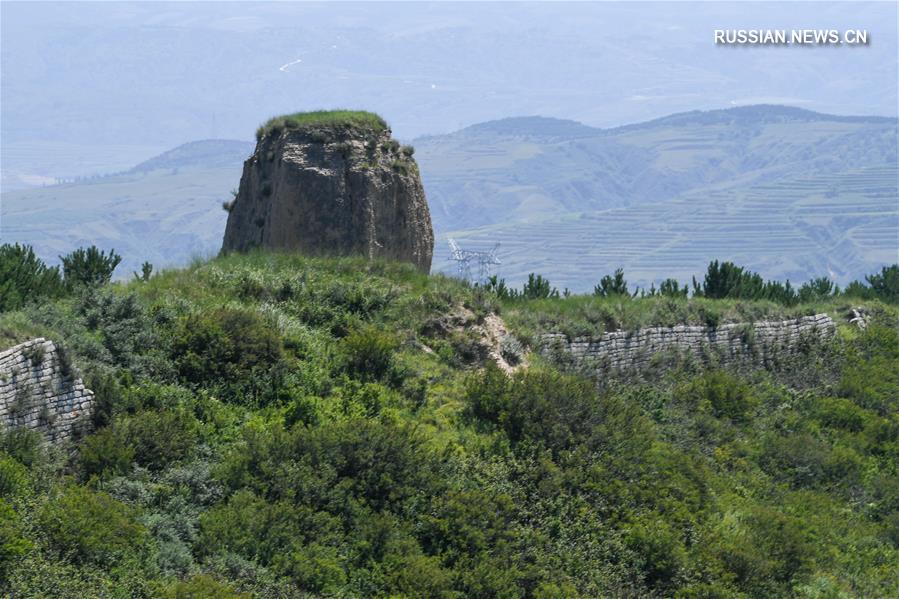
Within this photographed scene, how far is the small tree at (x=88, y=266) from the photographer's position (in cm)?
2755

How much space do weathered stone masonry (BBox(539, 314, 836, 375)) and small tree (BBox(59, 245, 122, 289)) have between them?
826 cm

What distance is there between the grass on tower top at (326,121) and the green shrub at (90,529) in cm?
1346

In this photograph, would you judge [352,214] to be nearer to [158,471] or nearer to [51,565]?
[158,471]

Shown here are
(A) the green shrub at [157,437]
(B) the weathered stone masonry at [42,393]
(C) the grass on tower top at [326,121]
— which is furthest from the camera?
(C) the grass on tower top at [326,121]

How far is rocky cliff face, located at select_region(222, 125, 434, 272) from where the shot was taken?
99.3ft

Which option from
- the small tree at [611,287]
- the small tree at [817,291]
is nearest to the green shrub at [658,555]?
the small tree at [611,287]

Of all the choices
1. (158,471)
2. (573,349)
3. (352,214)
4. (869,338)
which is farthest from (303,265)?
(869,338)

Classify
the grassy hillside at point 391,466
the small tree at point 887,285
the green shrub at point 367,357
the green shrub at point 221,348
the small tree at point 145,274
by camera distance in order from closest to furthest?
the grassy hillside at point 391,466, the green shrub at point 221,348, the green shrub at point 367,357, the small tree at point 145,274, the small tree at point 887,285

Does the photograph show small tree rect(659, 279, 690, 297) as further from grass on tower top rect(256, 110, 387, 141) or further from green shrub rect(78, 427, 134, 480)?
green shrub rect(78, 427, 134, 480)

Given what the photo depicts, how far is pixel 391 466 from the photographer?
2152 cm

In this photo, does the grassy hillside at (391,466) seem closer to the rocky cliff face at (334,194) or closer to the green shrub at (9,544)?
the green shrub at (9,544)

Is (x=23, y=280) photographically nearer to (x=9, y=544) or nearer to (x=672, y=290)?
(x=9, y=544)

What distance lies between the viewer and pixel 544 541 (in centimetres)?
2217

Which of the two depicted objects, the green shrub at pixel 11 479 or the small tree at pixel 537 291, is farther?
the small tree at pixel 537 291
